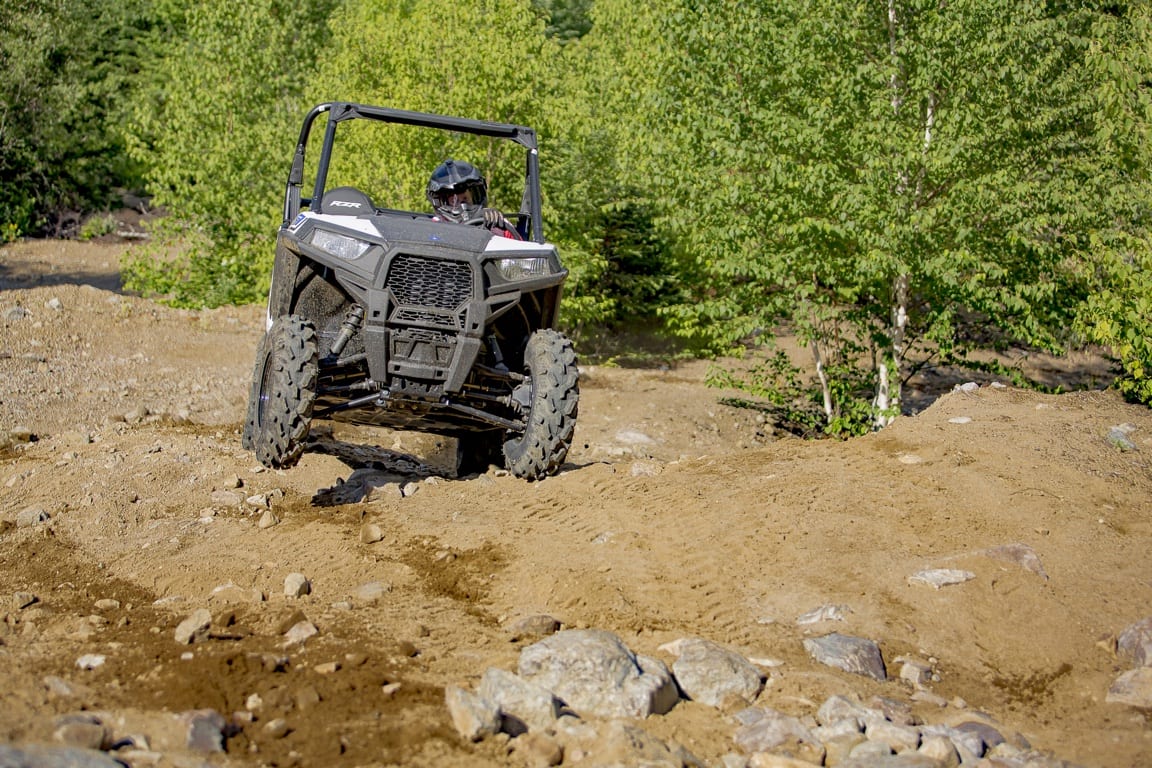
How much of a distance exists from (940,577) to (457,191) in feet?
14.9

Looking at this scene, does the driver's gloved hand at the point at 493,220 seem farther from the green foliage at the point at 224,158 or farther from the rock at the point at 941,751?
the green foliage at the point at 224,158

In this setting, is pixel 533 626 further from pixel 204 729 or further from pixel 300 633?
pixel 204 729

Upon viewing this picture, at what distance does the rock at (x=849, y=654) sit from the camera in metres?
5.65

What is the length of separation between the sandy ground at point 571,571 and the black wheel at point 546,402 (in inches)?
7.8

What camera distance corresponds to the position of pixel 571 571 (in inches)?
264

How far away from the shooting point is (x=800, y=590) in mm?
6512

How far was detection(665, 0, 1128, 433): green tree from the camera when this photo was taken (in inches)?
525

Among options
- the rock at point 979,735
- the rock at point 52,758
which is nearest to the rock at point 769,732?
the rock at point 979,735

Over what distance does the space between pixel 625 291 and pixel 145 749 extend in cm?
2087

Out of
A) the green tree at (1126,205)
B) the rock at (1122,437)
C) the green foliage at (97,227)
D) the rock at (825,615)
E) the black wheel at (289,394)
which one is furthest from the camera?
the green foliage at (97,227)

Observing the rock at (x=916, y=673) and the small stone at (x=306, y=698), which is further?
the rock at (x=916, y=673)

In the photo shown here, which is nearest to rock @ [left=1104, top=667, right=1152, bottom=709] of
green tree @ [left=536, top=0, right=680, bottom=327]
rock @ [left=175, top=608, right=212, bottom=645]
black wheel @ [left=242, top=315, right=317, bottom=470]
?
rock @ [left=175, top=608, right=212, bottom=645]

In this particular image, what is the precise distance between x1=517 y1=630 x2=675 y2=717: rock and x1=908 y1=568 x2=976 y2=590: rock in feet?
6.52

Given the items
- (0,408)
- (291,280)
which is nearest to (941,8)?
(291,280)
